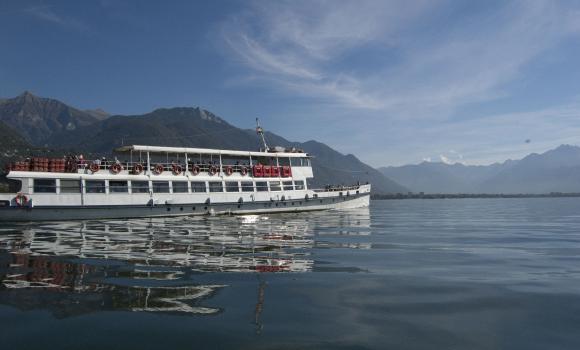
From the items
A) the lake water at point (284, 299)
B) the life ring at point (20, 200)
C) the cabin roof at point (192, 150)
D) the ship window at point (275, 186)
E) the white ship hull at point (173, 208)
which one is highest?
the cabin roof at point (192, 150)

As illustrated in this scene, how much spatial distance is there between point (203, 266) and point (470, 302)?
6.52 meters

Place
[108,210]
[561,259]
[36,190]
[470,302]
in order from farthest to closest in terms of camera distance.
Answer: [108,210] → [36,190] → [561,259] → [470,302]

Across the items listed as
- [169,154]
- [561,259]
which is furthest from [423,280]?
[169,154]

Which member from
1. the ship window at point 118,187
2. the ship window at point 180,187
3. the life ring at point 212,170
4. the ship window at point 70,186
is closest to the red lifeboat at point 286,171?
the life ring at point 212,170

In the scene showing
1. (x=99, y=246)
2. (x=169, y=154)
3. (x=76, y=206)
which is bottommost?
(x=99, y=246)

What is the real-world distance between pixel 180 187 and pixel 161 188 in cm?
172

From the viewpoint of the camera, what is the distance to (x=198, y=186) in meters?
39.2

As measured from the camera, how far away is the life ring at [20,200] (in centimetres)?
3041

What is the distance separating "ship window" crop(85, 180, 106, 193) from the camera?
33644 millimetres

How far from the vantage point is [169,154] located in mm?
41125

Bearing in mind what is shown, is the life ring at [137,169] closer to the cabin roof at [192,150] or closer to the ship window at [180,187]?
the cabin roof at [192,150]

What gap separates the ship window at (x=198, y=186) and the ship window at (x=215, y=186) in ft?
2.61

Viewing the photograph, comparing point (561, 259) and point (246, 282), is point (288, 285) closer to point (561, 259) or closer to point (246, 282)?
point (246, 282)

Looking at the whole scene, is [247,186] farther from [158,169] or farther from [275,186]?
[158,169]
